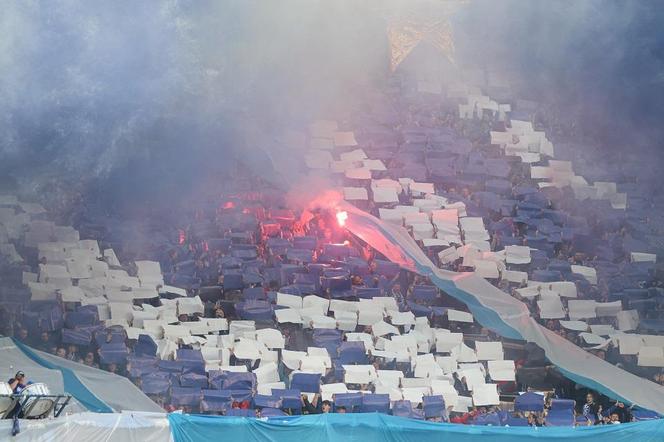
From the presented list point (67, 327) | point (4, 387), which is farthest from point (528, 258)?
point (4, 387)

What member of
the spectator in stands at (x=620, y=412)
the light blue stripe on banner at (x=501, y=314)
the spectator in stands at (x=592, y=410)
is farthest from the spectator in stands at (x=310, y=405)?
the spectator in stands at (x=620, y=412)

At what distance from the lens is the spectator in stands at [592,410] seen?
21723mm

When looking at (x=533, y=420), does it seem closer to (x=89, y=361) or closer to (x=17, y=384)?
(x=89, y=361)

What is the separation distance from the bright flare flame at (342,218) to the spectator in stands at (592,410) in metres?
6.27

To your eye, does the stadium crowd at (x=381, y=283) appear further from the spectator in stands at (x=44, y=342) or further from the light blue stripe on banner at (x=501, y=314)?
the light blue stripe on banner at (x=501, y=314)

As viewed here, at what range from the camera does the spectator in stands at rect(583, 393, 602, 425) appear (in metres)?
21.7

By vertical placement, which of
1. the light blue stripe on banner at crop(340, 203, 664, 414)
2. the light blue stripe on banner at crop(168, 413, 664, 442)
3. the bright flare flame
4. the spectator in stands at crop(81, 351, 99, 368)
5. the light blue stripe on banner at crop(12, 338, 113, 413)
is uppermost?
the bright flare flame

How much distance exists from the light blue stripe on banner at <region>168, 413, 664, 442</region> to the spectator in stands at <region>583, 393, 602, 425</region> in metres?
3.01

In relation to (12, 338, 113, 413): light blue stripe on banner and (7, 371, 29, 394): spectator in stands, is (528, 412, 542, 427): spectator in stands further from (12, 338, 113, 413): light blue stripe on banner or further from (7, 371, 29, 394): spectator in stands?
(7, 371, 29, 394): spectator in stands

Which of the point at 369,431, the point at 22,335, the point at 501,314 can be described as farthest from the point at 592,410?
the point at 22,335

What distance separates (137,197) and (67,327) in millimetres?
4632

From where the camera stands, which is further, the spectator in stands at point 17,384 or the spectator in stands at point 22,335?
the spectator in stands at point 22,335

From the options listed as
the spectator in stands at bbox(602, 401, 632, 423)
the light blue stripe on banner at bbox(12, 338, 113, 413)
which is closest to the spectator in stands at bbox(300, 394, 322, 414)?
the light blue stripe on banner at bbox(12, 338, 113, 413)

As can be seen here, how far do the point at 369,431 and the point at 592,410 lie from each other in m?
5.40
